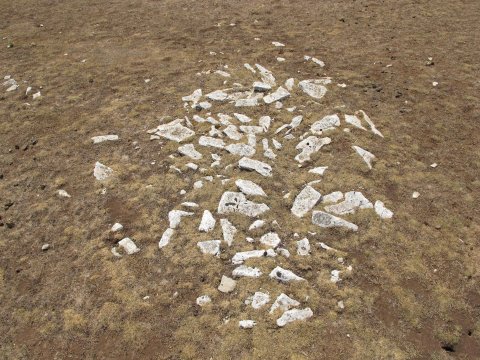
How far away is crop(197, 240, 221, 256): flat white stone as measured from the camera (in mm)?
10492

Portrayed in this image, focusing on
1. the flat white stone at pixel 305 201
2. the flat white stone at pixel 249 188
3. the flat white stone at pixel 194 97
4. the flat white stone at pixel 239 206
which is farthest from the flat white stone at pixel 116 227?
the flat white stone at pixel 194 97

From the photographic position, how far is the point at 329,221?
1113cm

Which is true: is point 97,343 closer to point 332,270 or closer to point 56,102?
point 332,270

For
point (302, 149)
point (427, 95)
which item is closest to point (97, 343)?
point (302, 149)

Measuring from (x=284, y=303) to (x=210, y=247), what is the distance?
8.10 feet

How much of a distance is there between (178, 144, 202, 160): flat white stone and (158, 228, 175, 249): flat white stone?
128 inches

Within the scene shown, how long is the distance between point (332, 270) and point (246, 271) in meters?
2.13

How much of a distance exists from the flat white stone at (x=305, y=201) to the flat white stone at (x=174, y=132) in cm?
489

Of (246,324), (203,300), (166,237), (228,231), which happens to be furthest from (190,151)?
(246,324)

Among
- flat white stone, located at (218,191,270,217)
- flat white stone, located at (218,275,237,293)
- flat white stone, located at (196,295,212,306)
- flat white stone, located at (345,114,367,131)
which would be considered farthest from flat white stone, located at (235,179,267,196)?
flat white stone, located at (345,114,367,131)

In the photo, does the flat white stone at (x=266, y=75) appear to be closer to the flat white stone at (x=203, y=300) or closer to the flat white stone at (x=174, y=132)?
the flat white stone at (x=174, y=132)

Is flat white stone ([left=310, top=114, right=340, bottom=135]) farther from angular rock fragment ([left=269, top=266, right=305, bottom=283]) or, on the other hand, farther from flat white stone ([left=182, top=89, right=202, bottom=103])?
angular rock fragment ([left=269, top=266, right=305, bottom=283])

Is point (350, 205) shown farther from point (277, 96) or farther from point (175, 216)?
point (277, 96)

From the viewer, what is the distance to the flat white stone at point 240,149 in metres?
13.5
